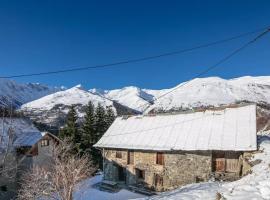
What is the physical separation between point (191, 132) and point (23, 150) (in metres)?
21.7

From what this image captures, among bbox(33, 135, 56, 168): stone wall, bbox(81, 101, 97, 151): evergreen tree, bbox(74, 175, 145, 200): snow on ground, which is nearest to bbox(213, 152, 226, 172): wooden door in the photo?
bbox(74, 175, 145, 200): snow on ground

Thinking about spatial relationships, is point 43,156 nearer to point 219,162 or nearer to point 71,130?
point 71,130

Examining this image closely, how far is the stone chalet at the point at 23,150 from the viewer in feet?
117

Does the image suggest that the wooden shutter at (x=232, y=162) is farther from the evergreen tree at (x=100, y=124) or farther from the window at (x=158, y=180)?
the evergreen tree at (x=100, y=124)

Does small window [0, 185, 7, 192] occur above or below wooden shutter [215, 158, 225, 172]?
below

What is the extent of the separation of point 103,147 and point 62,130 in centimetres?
1420

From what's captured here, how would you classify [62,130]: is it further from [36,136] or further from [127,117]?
[127,117]

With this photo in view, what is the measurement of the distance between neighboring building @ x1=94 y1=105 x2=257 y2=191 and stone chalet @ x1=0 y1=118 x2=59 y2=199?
10351 millimetres

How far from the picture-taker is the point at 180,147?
93.1 feet

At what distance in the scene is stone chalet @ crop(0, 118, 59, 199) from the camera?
35.8m

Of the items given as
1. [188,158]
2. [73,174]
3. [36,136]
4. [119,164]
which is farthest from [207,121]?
[36,136]

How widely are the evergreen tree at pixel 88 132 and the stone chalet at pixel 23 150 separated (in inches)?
174

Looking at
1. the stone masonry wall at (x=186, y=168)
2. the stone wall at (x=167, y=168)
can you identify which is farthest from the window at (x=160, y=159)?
the stone masonry wall at (x=186, y=168)

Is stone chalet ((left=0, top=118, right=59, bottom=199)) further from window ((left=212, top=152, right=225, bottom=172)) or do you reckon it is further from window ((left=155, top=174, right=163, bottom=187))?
window ((left=212, top=152, right=225, bottom=172))
